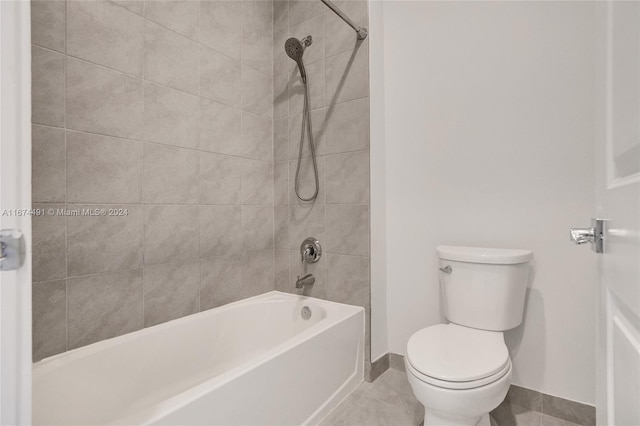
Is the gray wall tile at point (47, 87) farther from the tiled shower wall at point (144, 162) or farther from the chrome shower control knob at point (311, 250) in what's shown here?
the chrome shower control knob at point (311, 250)

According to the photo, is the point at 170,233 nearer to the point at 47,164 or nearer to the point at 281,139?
the point at 47,164

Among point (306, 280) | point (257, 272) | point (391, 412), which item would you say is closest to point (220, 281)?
point (257, 272)

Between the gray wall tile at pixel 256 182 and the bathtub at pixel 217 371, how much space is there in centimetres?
64

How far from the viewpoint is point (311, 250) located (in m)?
1.96

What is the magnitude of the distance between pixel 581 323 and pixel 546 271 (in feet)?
0.86

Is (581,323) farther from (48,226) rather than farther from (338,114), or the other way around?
(48,226)

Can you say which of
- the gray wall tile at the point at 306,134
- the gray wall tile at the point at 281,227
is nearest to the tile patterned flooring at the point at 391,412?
the gray wall tile at the point at 281,227

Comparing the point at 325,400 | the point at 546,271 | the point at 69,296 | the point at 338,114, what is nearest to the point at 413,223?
the point at 546,271

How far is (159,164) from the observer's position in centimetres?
152

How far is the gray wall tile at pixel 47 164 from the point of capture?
45.4 inches

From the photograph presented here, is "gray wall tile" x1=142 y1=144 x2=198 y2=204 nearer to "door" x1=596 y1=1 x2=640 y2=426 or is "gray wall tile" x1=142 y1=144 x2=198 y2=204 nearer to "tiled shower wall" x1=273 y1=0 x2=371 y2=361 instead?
"tiled shower wall" x1=273 y1=0 x2=371 y2=361

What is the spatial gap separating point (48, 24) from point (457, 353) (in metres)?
2.00

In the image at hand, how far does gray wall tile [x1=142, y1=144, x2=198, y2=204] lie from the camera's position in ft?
4.87

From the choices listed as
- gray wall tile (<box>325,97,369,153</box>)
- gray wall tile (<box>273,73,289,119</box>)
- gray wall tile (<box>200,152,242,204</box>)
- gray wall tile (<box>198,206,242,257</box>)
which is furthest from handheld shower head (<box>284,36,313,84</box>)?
gray wall tile (<box>198,206,242,257</box>)
